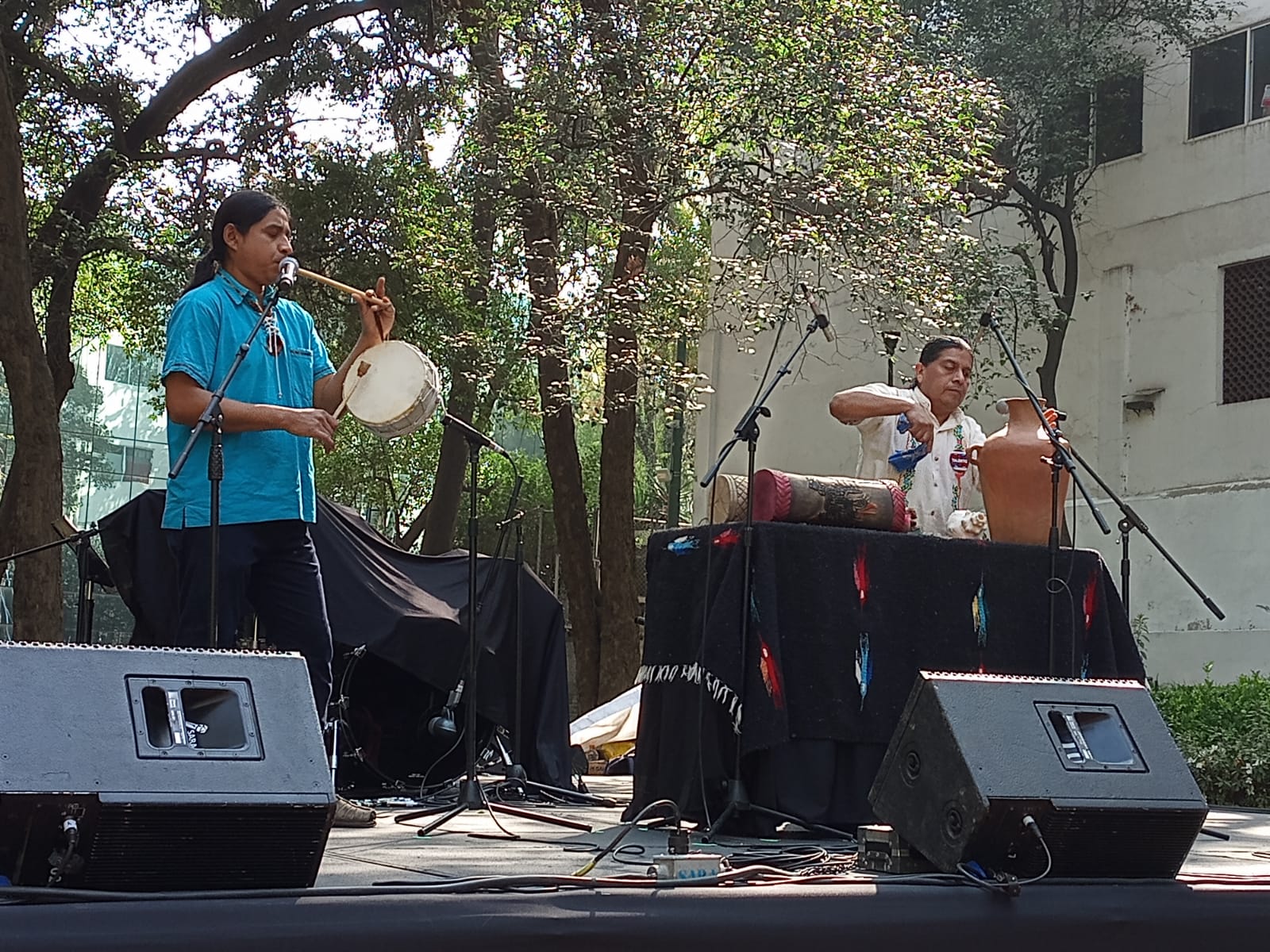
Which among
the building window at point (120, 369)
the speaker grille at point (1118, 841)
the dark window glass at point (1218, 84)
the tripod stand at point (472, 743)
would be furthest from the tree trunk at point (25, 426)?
the building window at point (120, 369)

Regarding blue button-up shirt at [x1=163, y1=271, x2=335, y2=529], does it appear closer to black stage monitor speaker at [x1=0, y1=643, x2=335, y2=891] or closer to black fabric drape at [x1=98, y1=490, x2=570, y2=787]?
black stage monitor speaker at [x1=0, y1=643, x2=335, y2=891]

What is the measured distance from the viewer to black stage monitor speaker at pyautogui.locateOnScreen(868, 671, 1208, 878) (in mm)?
3270

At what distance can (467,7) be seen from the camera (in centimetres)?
1206

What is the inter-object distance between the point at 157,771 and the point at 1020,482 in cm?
335

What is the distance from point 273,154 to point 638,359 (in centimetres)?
389

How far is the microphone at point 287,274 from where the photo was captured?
4121mm

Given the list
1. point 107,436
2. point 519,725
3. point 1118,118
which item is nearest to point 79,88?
point 519,725

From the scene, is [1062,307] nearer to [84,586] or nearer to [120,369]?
[84,586]

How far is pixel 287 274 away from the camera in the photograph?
13.6 feet

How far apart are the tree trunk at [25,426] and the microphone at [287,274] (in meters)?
6.63

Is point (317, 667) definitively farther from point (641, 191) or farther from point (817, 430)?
point (817, 430)

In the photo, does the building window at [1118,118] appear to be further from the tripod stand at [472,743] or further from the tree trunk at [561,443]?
the tripod stand at [472,743]

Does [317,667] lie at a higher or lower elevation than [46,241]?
lower

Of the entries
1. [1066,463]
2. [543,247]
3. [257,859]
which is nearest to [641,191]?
[543,247]
